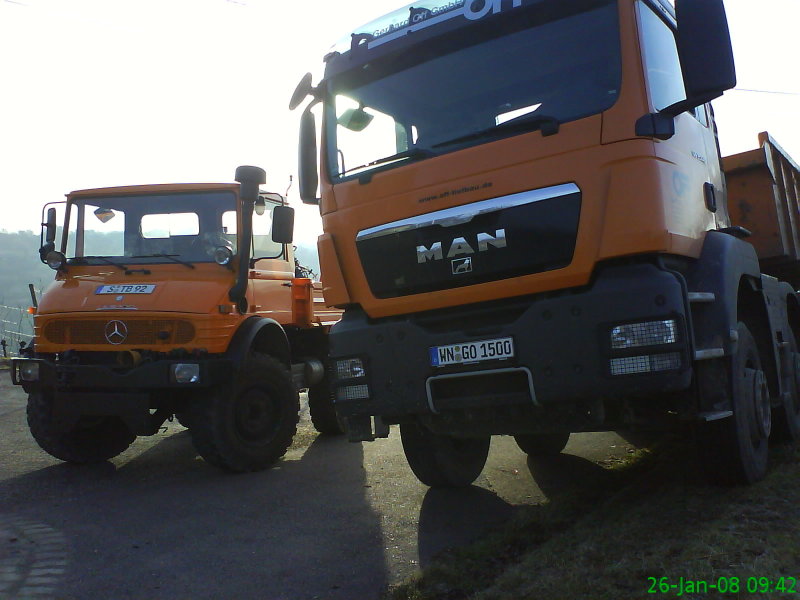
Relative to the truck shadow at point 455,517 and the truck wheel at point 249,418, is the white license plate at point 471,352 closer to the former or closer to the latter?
the truck shadow at point 455,517

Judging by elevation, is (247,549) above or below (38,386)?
below

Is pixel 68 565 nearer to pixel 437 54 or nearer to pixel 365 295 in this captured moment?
pixel 365 295

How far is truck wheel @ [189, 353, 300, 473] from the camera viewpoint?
6.14 meters

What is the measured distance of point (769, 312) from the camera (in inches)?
187

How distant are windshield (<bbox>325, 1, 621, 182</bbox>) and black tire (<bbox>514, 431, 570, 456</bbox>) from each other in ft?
9.37

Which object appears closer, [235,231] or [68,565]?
[68,565]

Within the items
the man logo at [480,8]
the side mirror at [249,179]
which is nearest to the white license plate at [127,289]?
the side mirror at [249,179]

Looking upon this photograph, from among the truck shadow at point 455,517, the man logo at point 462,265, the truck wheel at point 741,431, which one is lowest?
the truck shadow at point 455,517

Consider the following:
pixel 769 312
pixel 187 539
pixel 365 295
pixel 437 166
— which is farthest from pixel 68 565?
pixel 769 312

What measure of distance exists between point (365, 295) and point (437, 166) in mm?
895

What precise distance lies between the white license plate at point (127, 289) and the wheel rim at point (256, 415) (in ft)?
4.00

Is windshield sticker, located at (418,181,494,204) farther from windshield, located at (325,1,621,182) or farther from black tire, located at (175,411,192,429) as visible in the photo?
black tire, located at (175,411,192,429)

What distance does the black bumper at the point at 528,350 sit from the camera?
3.46 metres

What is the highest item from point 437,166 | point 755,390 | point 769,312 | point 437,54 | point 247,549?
point 437,54
